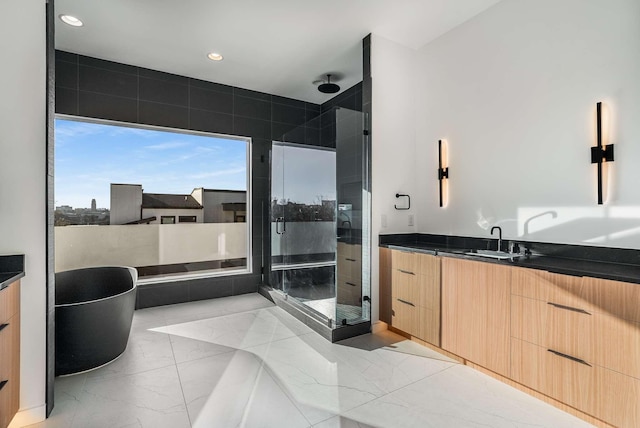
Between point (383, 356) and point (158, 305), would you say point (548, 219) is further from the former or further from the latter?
point (158, 305)

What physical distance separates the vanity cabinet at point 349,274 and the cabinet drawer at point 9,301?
244 centimetres

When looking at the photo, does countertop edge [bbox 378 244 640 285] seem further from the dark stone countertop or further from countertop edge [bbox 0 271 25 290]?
countertop edge [bbox 0 271 25 290]

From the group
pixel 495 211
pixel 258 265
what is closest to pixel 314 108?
pixel 258 265

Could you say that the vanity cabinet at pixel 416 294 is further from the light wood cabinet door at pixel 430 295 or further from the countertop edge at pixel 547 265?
the countertop edge at pixel 547 265

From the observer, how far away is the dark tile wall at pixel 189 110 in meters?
3.45

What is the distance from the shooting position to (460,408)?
6.06 feet

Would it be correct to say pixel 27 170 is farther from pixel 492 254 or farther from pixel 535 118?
pixel 535 118

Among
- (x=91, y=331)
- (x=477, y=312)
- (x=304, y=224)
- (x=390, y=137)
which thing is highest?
(x=390, y=137)

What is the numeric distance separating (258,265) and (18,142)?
10.2 ft

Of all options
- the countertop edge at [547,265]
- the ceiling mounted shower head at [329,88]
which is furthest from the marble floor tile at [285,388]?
the ceiling mounted shower head at [329,88]

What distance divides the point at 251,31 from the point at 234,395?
312cm

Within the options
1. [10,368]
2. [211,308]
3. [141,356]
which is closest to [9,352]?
[10,368]

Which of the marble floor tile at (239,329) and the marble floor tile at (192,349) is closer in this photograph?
the marble floor tile at (192,349)

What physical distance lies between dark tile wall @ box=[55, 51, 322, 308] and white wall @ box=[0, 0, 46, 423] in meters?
1.98
